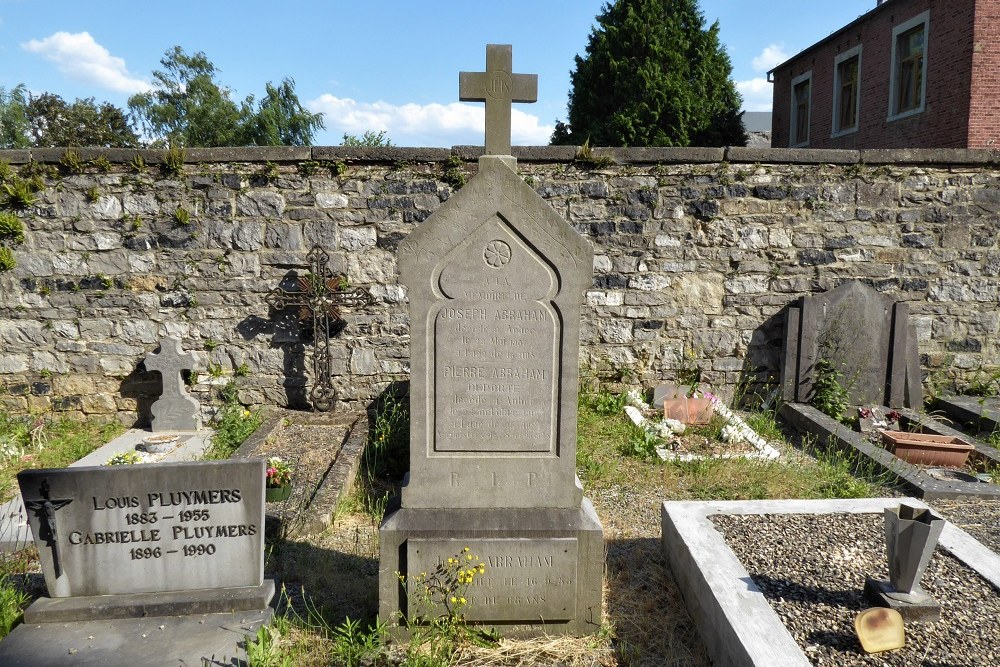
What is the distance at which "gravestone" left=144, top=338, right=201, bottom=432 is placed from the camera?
6328 millimetres

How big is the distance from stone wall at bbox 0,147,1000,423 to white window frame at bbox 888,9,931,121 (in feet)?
29.8

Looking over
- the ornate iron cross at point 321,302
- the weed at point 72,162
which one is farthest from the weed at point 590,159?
Result: the weed at point 72,162

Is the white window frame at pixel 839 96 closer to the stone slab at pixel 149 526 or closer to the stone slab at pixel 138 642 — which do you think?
the stone slab at pixel 149 526

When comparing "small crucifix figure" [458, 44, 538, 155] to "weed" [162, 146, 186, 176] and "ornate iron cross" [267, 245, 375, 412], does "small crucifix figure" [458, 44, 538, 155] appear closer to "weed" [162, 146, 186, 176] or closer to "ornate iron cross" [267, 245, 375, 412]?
"ornate iron cross" [267, 245, 375, 412]

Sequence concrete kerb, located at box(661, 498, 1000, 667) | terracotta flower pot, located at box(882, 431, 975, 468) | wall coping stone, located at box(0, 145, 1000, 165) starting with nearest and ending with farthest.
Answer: concrete kerb, located at box(661, 498, 1000, 667)
terracotta flower pot, located at box(882, 431, 975, 468)
wall coping stone, located at box(0, 145, 1000, 165)

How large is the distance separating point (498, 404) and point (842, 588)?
5.96 feet

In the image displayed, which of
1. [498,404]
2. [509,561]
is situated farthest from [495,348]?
[509,561]

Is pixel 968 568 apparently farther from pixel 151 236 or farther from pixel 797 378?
pixel 151 236

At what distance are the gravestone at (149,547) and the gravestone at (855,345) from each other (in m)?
5.59

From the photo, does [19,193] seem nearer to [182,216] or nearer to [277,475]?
[182,216]

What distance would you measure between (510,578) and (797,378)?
191 inches

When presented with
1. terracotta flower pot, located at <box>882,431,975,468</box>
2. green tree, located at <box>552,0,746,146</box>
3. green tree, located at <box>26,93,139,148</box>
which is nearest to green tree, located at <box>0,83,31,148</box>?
green tree, located at <box>26,93,139,148</box>

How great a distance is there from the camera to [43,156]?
245 inches

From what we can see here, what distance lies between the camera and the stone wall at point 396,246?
6.37 metres
